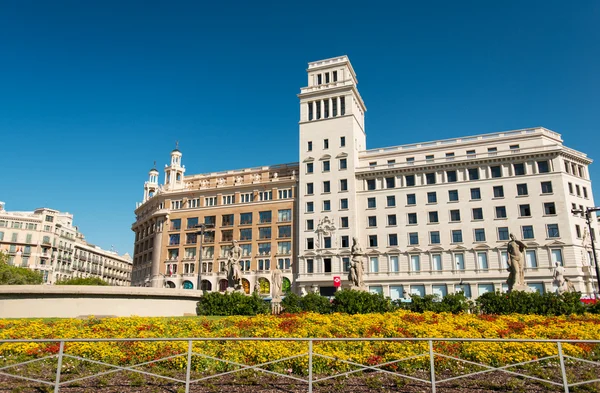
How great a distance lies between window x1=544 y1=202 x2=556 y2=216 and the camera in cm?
5409

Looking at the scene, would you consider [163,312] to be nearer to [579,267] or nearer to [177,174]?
[579,267]

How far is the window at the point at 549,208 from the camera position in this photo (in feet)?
177

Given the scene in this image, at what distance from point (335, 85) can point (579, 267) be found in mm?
41848

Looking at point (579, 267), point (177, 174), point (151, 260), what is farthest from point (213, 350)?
point (177, 174)

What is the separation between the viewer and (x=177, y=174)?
83.8 m

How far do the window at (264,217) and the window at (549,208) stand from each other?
38.5m

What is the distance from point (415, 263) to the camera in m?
58.5

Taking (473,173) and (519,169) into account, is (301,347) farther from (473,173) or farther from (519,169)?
(519,169)

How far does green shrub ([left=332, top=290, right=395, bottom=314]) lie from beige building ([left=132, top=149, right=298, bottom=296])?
40.1m

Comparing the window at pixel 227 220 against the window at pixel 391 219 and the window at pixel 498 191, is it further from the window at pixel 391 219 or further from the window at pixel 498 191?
the window at pixel 498 191

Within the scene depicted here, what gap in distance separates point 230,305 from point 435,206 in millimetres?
41778

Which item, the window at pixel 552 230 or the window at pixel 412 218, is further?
the window at pixel 412 218

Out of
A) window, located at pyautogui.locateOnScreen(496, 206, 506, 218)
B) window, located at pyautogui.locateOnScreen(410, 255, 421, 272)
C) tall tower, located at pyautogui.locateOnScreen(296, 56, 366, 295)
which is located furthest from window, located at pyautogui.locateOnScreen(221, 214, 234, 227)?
window, located at pyautogui.locateOnScreen(496, 206, 506, 218)

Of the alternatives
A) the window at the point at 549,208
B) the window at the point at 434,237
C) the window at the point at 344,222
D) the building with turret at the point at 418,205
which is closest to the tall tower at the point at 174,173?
the building with turret at the point at 418,205
